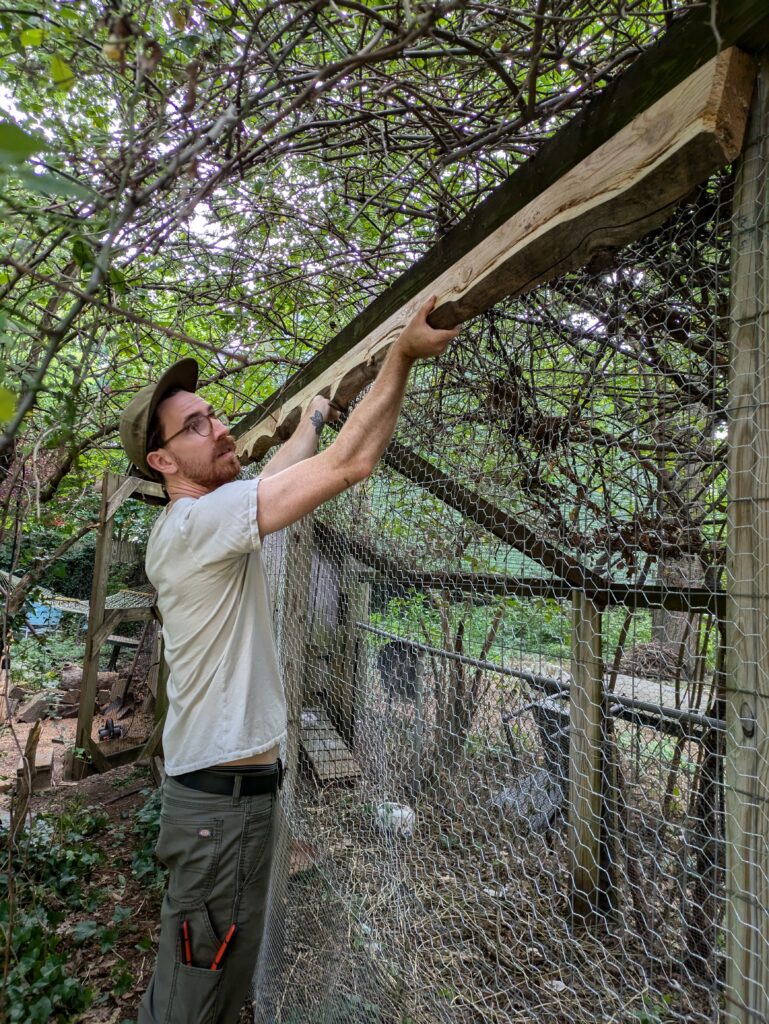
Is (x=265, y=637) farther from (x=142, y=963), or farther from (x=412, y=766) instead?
(x=142, y=963)

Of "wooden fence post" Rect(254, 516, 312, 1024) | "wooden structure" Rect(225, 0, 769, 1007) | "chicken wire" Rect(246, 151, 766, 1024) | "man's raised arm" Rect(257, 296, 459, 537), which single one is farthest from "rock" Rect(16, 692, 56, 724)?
"wooden structure" Rect(225, 0, 769, 1007)

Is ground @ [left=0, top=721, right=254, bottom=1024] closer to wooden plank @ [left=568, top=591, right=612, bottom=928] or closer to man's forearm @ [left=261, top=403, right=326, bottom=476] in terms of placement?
wooden plank @ [left=568, top=591, right=612, bottom=928]

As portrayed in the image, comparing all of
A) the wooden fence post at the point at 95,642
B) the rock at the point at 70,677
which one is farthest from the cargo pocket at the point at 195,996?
the rock at the point at 70,677

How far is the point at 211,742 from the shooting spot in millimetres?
1812

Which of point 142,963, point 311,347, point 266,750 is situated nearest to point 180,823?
point 266,750

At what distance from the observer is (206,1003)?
1.74 meters

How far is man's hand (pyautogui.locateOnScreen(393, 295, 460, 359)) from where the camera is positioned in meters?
1.38

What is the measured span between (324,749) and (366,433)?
1603mm

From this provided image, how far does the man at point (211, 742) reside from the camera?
1.75m

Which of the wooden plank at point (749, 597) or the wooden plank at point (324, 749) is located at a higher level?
the wooden plank at point (749, 597)

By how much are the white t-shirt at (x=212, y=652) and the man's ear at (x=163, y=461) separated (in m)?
0.18

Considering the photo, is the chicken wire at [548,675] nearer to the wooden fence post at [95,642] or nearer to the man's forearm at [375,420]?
the man's forearm at [375,420]

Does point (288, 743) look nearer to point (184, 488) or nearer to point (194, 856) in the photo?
point (194, 856)

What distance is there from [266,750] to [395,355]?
1199 millimetres
